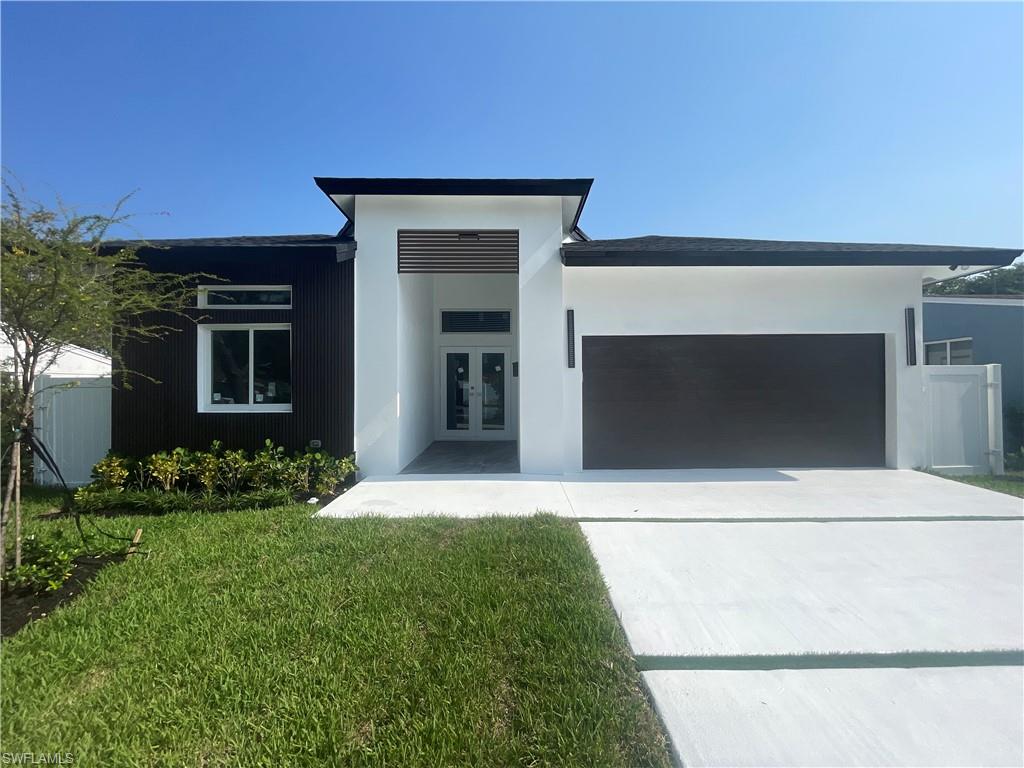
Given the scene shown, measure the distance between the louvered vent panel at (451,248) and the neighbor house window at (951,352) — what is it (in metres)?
14.1

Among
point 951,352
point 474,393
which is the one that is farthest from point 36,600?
point 951,352

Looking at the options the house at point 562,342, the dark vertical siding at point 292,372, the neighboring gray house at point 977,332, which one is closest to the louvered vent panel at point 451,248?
the house at point 562,342

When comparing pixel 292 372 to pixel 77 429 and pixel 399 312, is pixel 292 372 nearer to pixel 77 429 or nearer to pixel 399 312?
pixel 399 312

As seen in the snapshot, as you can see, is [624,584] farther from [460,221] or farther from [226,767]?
[460,221]

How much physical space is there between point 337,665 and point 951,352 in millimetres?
18507

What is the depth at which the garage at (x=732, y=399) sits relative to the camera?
862 cm

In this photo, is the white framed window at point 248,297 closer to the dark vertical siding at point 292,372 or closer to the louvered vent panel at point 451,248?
the dark vertical siding at point 292,372

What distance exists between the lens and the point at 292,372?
25.8 feet

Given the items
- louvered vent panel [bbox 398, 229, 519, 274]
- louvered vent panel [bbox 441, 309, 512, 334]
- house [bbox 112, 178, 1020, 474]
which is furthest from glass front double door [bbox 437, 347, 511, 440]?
louvered vent panel [bbox 398, 229, 519, 274]

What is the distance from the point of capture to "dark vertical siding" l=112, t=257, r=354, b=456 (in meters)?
7.65

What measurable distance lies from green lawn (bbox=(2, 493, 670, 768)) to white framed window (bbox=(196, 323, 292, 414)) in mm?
3994

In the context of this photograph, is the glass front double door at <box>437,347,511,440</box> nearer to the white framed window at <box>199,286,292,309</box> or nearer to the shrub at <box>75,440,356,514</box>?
the white framed window at <box>199,286,292,309</box>

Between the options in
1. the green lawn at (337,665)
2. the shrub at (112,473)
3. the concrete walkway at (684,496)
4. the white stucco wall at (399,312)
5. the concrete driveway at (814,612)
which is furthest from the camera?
the white stucco wall at (399,312)

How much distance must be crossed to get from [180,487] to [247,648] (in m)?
5.59
